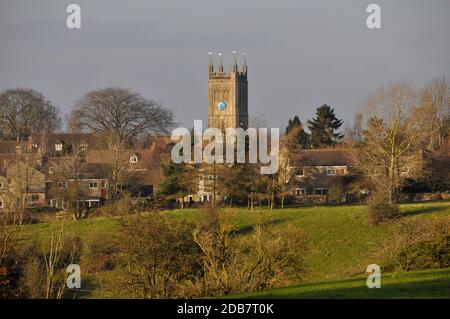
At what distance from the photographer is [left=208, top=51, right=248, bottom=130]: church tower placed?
10169cm

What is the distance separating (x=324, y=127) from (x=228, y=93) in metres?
24.9

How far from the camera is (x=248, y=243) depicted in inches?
1019

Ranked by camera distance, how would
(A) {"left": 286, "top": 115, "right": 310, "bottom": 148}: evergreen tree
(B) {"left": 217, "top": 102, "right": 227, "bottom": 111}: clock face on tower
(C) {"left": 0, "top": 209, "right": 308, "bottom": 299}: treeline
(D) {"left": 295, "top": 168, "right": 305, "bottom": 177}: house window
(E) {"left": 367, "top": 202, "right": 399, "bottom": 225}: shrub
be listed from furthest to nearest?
(B) {"left": 217, "top": 102, "right": 227, "bottom": 111}: clock face on tower, (A) {"left": 286, "top": 115, "right": 310, "bottom": 148}: evergreen tree, (D) {"left": 295, "top": 168, "right": 305, "bottom": 177}: house window, (E) {"left": 367, "top": 202, "right": 399, "bottom": 225}: shrub, (C) {"left": 0, "top": 209, "right": 308, "bottom": 299}: treeline

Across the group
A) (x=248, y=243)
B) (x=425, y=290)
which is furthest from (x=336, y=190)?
(x=425, y=290)

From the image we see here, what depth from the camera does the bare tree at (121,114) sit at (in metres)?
81.1

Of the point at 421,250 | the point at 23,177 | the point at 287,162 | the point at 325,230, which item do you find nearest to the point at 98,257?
the point at 325,230

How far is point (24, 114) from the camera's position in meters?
85.5

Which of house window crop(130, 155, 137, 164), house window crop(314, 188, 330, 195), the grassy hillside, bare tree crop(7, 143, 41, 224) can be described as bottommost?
the grassy hillside

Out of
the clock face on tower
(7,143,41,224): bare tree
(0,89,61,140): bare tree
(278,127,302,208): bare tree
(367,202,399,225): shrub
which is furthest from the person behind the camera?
the clock face on tower

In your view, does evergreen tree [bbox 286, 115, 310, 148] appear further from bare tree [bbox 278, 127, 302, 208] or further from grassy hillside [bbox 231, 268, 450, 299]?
grassy hillside [bbox 231, 268, 450, 299]

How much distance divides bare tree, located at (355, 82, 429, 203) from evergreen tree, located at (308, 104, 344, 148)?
24759 millimetres

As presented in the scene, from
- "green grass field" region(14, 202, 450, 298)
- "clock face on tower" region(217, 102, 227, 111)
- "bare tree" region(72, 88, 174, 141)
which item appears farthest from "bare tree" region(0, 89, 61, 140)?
"green grass field" region(14, 202, 450, 298)

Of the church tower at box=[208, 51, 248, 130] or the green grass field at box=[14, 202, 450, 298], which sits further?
the church tower at box=[208, 51, 248, 130]

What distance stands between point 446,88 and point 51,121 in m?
35.1
